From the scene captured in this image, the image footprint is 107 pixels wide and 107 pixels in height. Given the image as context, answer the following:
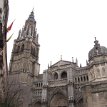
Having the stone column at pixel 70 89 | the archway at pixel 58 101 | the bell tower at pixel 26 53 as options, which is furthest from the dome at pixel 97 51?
the bell tower at pixel 26 53

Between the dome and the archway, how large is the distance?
37.7 ft

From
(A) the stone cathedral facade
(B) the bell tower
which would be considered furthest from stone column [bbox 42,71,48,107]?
(B) the bell tower

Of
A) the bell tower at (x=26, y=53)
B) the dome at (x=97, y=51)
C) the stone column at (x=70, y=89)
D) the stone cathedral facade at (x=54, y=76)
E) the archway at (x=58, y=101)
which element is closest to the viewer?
the stone column at (x=70, y=89)

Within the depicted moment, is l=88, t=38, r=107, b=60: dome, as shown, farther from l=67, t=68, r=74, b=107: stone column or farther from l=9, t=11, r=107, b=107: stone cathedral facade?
l=67, t=68, r=74, b=107: stone column

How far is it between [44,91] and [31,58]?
11.6 m

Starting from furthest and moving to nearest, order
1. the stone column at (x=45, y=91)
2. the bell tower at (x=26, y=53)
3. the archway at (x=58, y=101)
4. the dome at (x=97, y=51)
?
the bell tower at (x=26, y=53) < the archway at (x=58, y=101) < the stone column at (x=45, y=91) < the dome at (x=97, y=51)

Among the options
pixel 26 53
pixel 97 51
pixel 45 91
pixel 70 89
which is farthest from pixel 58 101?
pixel 26 53

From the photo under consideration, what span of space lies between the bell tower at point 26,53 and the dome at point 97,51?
16455 millimetres

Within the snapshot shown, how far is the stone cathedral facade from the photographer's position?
122ft

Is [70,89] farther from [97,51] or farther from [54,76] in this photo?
[97,51]

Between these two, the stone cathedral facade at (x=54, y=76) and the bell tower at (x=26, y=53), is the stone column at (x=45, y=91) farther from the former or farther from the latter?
the bell tower at (x=26, y=53)

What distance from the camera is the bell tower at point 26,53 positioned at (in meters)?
45.5

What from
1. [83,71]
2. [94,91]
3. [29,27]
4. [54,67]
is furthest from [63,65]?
[94,91]

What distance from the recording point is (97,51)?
4025 centimetres
